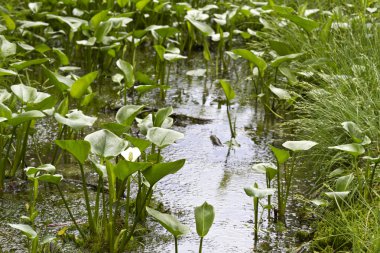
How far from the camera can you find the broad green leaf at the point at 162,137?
2445mm

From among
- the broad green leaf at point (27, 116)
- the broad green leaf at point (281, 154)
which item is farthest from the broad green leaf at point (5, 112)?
the broad green leaf at point (281, 154)

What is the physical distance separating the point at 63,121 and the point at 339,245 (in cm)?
101

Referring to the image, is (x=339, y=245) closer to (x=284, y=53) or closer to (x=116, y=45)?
(x=284, y=53)

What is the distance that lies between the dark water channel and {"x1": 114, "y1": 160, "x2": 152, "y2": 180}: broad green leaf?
0.38 meters

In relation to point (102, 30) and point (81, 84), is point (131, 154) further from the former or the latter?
point (102, 30)

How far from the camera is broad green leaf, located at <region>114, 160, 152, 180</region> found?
2236mm

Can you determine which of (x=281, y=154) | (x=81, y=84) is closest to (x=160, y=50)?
(x=81, y=84)

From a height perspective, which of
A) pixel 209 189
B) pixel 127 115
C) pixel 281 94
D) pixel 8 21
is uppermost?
pixel 127 115

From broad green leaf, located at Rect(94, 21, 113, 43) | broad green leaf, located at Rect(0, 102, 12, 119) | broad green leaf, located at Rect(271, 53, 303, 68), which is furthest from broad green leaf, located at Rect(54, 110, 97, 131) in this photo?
broad green leaf, located at Rect(94, 21, 113, 43)

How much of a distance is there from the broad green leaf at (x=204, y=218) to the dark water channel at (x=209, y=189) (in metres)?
0.35

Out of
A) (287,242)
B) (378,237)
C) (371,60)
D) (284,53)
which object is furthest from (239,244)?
(284,53)

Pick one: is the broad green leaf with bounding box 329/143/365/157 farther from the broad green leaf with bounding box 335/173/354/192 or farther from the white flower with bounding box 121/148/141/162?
the white flower with bounding box 121/148/141/162

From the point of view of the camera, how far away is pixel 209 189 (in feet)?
10.3

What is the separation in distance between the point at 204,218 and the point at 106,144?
383mm
